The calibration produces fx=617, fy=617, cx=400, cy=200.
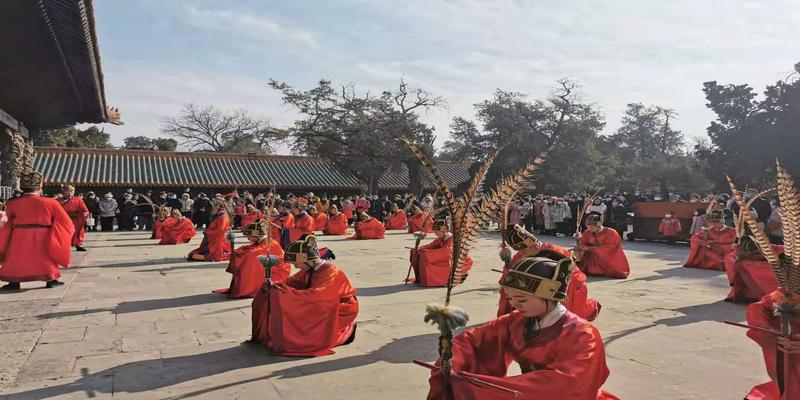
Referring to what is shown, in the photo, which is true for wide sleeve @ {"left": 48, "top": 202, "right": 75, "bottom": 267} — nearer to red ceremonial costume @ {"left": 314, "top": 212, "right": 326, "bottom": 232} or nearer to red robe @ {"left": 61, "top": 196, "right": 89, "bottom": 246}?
red robe @ {"left": 61, "top": 196, "right": 89, "bottom": 246}

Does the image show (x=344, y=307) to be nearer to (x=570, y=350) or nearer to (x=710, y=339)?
(x=570, y=350)

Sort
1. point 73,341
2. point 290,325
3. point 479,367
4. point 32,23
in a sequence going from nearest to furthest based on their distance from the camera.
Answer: point 479,367, point 290,325, point 73,341, point 32,23

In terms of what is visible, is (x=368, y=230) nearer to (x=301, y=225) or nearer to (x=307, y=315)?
(x=301, y=225)

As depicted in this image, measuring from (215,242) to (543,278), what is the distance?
1109 centimetres

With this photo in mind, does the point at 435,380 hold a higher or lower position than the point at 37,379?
higher

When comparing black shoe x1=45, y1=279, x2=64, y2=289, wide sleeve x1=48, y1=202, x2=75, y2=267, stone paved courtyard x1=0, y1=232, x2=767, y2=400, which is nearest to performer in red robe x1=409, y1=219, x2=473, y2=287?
stone paved courtyard x1=0, y1=232, x2=767, y2=400

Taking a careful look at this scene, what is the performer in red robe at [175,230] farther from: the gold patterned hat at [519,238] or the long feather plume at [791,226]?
the long feather plume at [791,226]

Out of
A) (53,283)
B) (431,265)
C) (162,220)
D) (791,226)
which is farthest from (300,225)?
(791,226)

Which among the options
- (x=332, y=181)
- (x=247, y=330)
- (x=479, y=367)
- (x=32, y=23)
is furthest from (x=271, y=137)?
(x=479, y=367)

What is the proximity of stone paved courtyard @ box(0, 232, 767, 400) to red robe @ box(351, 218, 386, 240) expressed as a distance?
9058 millimetres

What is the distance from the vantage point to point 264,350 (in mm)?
5773

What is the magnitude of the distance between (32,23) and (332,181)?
24.3 meters

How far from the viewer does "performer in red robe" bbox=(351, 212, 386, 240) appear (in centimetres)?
1977

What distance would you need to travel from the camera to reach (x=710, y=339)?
6273mm
